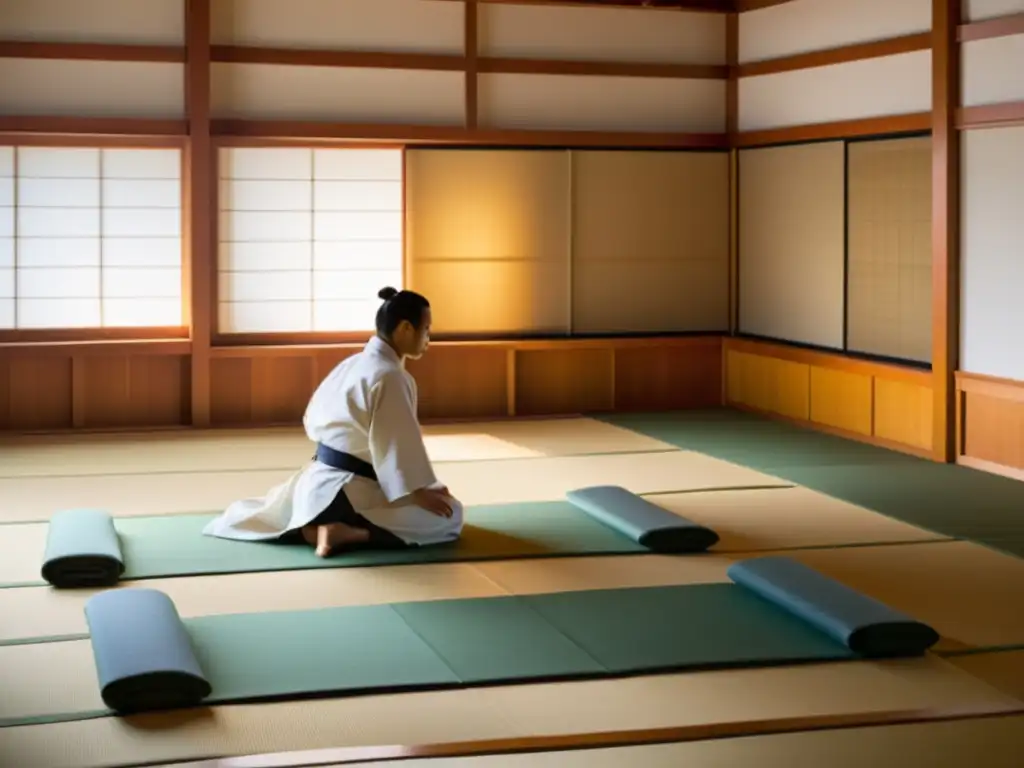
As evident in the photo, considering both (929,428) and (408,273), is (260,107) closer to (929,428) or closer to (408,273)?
(408,273)

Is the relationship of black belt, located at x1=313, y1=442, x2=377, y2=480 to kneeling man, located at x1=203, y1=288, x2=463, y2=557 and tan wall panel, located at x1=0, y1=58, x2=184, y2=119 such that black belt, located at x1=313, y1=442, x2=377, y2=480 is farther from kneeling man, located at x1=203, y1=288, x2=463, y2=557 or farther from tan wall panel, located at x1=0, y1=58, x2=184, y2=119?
tan wall panel, located at x1=0, y1=58, x2=184, y2=119

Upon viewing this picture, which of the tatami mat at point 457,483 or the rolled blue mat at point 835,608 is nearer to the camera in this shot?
the rolled blue mat at point 835,608

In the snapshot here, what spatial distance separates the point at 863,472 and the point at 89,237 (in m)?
4.39

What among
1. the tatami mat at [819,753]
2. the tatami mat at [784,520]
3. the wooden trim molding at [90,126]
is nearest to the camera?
the tatami mat at [819,753]

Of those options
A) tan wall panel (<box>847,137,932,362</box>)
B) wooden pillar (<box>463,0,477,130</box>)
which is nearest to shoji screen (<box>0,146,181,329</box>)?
wooden pillar (<box>463,0,477,130</box>)

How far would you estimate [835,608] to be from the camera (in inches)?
168

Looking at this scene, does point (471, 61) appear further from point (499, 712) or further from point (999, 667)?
point (499, 712)

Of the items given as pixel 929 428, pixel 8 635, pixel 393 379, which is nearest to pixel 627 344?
pixel 929 428

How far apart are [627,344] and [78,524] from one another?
4.62 metres

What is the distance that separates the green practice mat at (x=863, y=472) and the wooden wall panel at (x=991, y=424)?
102 mm

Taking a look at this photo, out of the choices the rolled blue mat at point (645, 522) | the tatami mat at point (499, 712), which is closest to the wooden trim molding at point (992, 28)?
the rolled blue mat at point (645, 522)

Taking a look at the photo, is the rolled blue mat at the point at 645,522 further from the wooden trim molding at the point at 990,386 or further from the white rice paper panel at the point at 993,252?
the white rice paper panel at the point at 993,252

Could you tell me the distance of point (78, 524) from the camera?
536 centimetres

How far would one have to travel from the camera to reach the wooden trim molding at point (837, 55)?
302 inches
